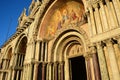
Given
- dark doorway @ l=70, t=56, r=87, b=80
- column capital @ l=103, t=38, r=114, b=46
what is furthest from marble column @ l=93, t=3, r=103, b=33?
dark doorway @ l=70, t=56, r=87, b=80

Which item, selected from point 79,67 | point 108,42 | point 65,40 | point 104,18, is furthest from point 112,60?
point 79,67

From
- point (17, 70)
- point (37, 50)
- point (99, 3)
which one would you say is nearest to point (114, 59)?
point (99, 3)

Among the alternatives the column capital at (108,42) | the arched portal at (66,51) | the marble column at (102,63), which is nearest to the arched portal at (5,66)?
the arched portal at (66,51)

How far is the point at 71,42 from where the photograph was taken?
33.5ft

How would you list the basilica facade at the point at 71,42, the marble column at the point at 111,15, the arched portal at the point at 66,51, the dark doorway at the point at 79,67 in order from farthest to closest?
the dark doorway at the point at 79,67 < the arched portal at the point at 66,51 < the marble column at the point at 111,15 < the basilica facade at the point at 71,42

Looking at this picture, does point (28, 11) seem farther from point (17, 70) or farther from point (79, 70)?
A: point (79, 70)

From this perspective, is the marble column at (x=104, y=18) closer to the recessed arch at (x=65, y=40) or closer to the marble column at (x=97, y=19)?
the marble column at (x=97, y=19)

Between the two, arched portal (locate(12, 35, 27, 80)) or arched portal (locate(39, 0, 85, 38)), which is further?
arched portal (locate(12, 35, 27, 80))

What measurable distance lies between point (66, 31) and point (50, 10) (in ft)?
10.0

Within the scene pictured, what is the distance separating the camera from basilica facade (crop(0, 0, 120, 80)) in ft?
19.2

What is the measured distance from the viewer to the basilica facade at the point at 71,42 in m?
5.85

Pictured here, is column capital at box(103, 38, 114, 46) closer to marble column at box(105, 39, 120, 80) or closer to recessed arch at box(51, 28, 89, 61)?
marble column at box(105, 39, 120, 80)

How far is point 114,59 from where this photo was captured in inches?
215

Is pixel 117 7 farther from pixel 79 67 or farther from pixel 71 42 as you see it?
pixel 79 67
